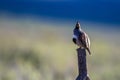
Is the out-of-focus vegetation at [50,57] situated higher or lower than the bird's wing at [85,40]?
lower

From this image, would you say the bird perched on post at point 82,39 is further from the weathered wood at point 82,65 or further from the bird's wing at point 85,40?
the weathered wood at point 82,65

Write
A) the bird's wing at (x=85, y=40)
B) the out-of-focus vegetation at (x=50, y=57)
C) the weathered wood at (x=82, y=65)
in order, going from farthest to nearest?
the out-of-focus vegetation at (x=50, y=57), the bird's wing at (x=85, y=40), the weathered wood at (x=82, y=65)

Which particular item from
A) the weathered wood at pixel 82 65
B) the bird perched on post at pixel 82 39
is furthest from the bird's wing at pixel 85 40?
the weathered wood at pixel 82 65

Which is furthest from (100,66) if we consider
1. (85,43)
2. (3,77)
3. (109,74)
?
(85,43)

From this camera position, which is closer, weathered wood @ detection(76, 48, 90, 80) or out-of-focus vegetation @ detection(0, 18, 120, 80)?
weathered wood @ detection(76, 48, 90, 80)

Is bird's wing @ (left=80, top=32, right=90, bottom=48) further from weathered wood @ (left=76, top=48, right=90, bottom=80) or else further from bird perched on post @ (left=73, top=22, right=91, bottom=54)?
weathered wood @ (left=76, top=48, right=90, bottom=80)

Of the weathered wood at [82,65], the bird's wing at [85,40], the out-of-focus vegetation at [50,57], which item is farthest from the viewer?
the out-of-focus vegetation at [50,57]

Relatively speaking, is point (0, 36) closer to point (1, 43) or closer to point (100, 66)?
point (1, 43)

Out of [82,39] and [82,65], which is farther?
[82,39]

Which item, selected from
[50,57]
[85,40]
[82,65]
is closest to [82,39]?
[85,40]

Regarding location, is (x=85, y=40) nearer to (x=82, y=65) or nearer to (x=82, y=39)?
(x=82, y=39)

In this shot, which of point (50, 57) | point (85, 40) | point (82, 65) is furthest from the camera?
point (50, 57)

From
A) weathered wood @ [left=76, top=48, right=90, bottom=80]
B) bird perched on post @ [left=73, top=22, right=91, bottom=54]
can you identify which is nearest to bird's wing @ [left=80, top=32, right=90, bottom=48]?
bird perched on post @ [left=73, top=22, right=91, bottom=54]

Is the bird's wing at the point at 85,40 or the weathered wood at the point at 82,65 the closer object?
the weathered wood at the point at 82,65
